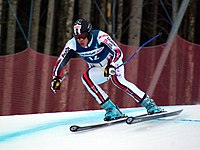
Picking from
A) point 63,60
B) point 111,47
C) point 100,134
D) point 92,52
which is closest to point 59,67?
point 63,60

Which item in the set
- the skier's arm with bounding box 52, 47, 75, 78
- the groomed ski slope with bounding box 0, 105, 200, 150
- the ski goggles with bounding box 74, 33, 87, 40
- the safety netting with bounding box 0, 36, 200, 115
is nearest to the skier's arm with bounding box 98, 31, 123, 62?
the ski goggles with bounding box 74, 33, 87, 40

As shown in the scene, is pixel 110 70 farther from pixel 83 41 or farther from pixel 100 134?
pixel 100 134

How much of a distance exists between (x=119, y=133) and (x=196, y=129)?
88 cm

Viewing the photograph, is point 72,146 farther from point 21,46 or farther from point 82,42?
point 21,46

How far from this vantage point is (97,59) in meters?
5.52

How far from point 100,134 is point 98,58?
3.29 ft

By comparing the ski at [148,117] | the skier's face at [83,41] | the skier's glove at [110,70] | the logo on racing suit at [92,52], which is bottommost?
the ski at [148,117]

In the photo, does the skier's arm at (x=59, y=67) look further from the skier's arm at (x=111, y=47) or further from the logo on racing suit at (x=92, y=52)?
the skier's arm at (x=111, y=47)

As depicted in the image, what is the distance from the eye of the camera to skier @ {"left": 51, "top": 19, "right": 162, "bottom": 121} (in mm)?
5285

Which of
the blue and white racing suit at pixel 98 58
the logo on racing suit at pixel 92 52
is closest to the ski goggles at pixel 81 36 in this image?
the blue and white racing suit at pixel 98 58

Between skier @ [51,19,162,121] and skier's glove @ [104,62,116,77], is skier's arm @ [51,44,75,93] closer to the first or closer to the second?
skier @ [51,19,162,121]

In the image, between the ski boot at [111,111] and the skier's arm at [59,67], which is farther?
the ski boot at [111,111]

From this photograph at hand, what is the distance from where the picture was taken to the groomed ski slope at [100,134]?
4.43 metres

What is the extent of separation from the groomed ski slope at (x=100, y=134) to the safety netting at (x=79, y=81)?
114 centimetres
